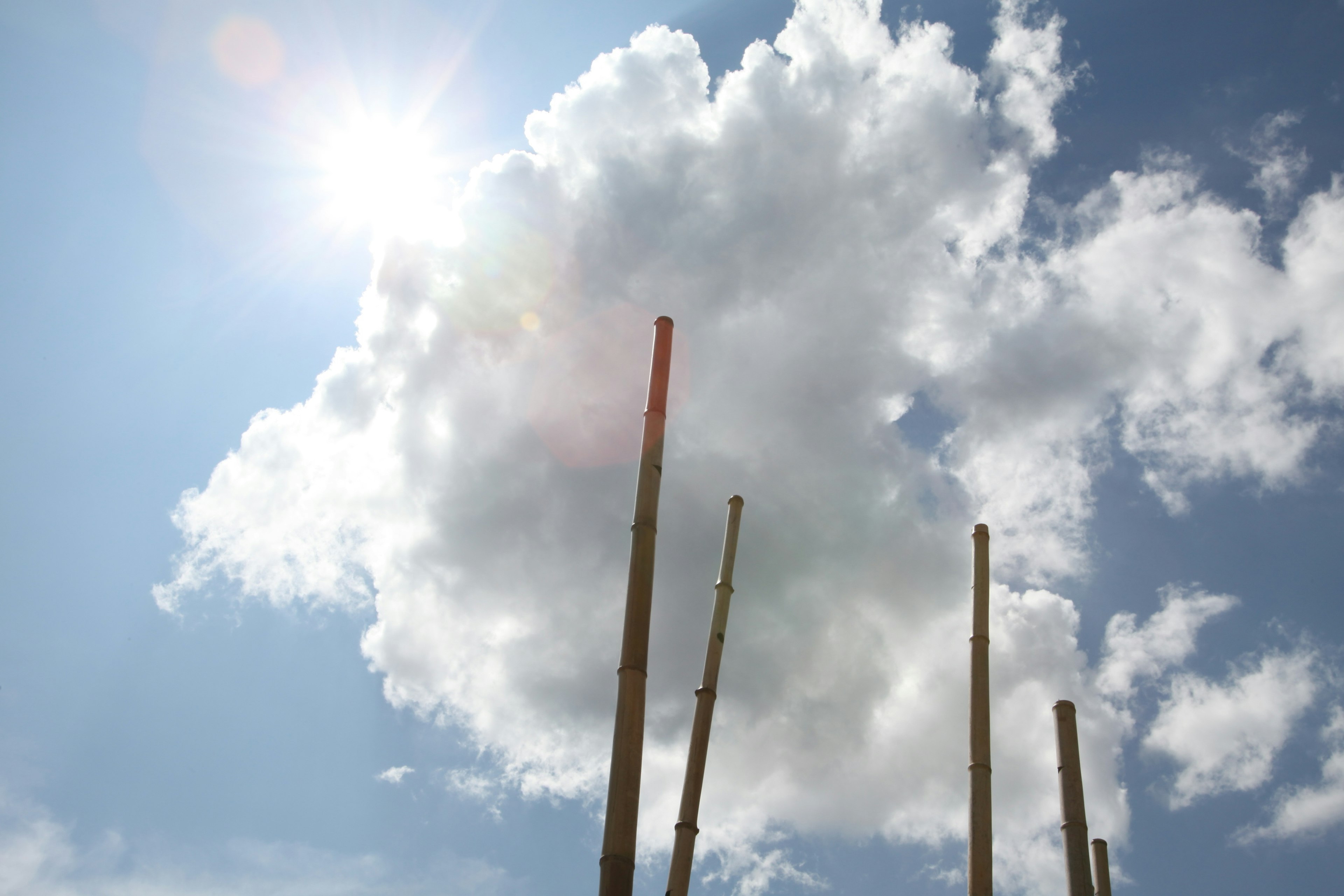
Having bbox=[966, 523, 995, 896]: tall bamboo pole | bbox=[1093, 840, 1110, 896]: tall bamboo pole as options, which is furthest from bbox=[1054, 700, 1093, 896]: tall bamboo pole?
bbox=[1093, 840, 1110, 896]: tall bamboo pole

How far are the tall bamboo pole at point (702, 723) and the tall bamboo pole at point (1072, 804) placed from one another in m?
5.44

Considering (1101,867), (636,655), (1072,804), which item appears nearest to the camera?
(636,655)

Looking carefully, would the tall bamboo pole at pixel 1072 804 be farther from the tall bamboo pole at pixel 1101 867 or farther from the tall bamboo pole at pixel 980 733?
the tall bamboo pole at pixel 1101 867

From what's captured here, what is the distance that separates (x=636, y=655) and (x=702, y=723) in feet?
23.8

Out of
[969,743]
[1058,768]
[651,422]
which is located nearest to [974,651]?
[969,743]

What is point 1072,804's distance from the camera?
1380cm

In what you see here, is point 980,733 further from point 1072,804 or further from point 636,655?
point 636,655

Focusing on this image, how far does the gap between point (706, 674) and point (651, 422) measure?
6.88m

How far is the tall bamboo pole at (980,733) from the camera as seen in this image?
14477 millimetres

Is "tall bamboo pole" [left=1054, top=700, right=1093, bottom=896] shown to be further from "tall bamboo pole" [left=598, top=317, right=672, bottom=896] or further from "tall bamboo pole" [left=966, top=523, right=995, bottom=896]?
"tall bamboo pole" [left=598, top=317, right=672, bottom=896]

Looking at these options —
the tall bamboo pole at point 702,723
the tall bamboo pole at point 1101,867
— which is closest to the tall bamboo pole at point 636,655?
the tall bamboo pole at point 702,723

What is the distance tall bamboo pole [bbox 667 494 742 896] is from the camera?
15.1m

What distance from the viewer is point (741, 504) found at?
18.6 metres

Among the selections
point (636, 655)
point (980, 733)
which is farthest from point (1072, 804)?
point (636, 655)
